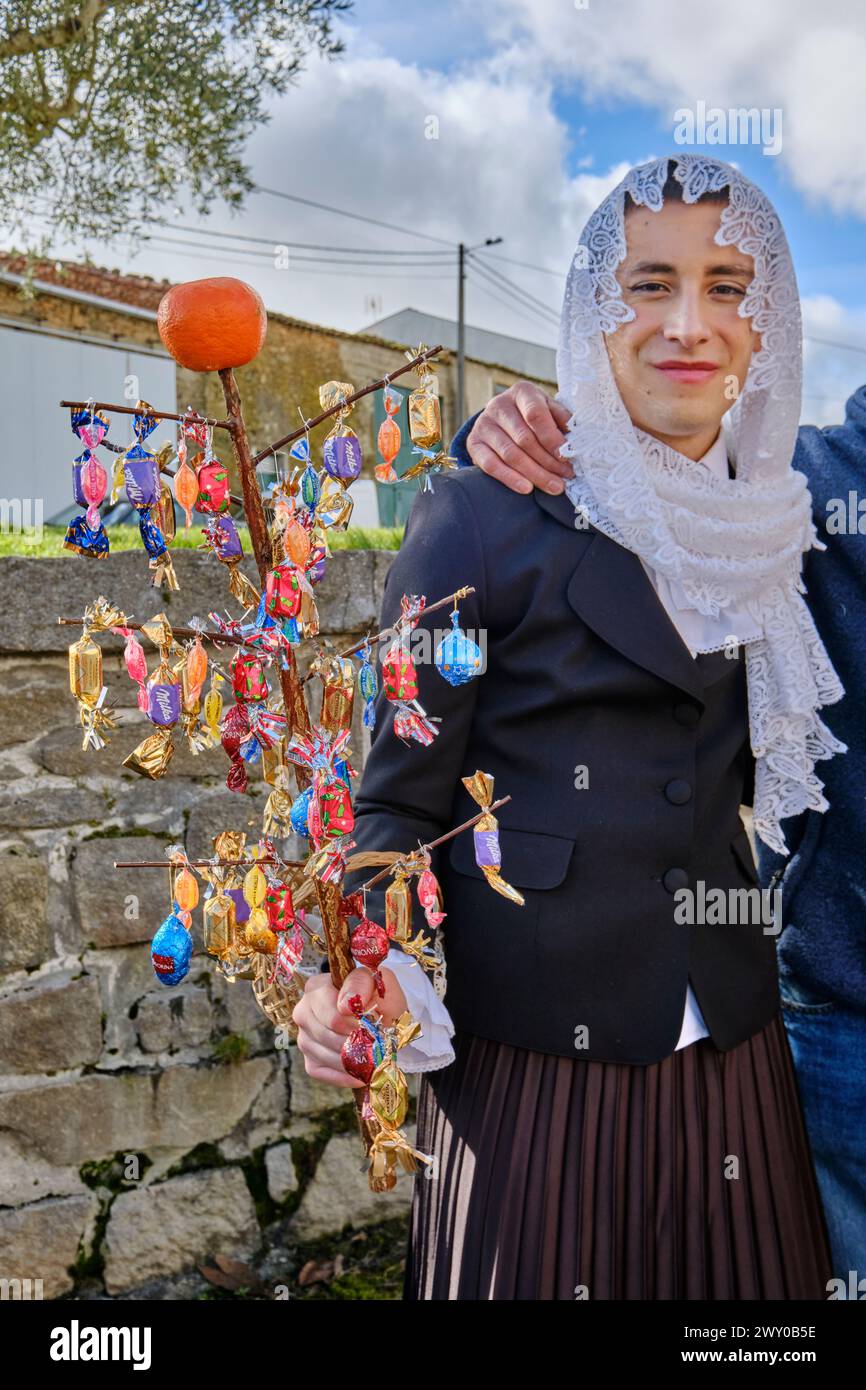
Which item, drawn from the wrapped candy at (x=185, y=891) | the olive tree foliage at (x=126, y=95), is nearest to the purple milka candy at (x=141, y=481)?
the wrapped candy at (x=185, y=891)

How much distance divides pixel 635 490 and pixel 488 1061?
780mm

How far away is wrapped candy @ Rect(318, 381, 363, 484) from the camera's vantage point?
113 centimetres

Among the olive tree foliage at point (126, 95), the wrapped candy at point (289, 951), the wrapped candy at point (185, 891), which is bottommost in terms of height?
the wrapped candy at point (289, 951)

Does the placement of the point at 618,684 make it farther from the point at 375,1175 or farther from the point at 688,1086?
the point at 375,1175

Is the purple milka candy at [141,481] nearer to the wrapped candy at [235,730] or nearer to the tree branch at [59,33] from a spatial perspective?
the wrapped candy at [235,730]

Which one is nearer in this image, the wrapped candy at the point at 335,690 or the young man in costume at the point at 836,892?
the wrapped candy at the point at 335,690

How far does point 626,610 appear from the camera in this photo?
5.12ft

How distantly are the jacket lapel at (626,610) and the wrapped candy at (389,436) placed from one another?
1.37 ft

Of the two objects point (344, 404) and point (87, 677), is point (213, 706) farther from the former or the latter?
point (344, 404)

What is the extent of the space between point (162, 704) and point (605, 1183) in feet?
2.87

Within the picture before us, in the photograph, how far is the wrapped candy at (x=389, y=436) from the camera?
1.17 metres

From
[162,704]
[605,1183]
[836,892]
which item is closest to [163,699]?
[162,704]
